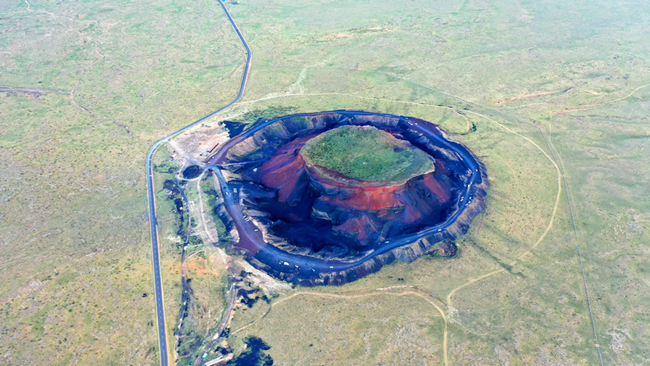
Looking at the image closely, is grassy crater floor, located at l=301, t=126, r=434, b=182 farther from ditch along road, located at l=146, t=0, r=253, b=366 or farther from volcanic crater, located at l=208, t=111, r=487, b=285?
ditch along road, located at l=146, t=0, r=253, b=366

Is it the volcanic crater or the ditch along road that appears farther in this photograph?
the volcanic crater

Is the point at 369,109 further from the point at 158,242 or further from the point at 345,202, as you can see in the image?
the point at 158,242

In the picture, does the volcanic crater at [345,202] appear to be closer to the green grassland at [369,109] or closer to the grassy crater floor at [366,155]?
the grassy crater floor at [366,155]

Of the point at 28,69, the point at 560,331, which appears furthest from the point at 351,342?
the point at 28,69

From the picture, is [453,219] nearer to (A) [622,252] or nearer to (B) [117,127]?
(A) [622,252]

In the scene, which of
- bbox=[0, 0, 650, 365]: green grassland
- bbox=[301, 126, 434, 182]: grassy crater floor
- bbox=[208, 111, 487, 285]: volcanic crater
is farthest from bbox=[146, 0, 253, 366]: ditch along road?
bbox=[301, 126, 434, 182]: grassy crater floor

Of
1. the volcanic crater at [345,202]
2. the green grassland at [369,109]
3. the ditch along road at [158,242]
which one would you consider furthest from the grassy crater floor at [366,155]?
the ditch along road at [158,242]
